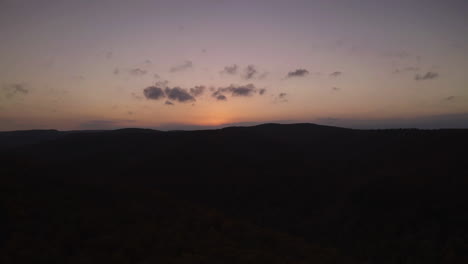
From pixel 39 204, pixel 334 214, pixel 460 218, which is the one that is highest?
pixel 39 204

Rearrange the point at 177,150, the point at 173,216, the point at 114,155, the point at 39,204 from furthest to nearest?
the point at 114,155
the point at 177,150
the point at 173,216
the point at 39,204

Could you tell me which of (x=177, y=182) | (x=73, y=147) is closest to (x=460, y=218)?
(x=177, y=182)

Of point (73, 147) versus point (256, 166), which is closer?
point (256, 166)

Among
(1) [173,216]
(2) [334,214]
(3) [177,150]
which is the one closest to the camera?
(1) [173,216]

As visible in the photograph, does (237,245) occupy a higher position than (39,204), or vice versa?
(39,204)

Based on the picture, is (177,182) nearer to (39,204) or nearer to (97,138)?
(39,204)

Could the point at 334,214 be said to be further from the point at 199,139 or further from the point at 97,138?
the point at 97,138
